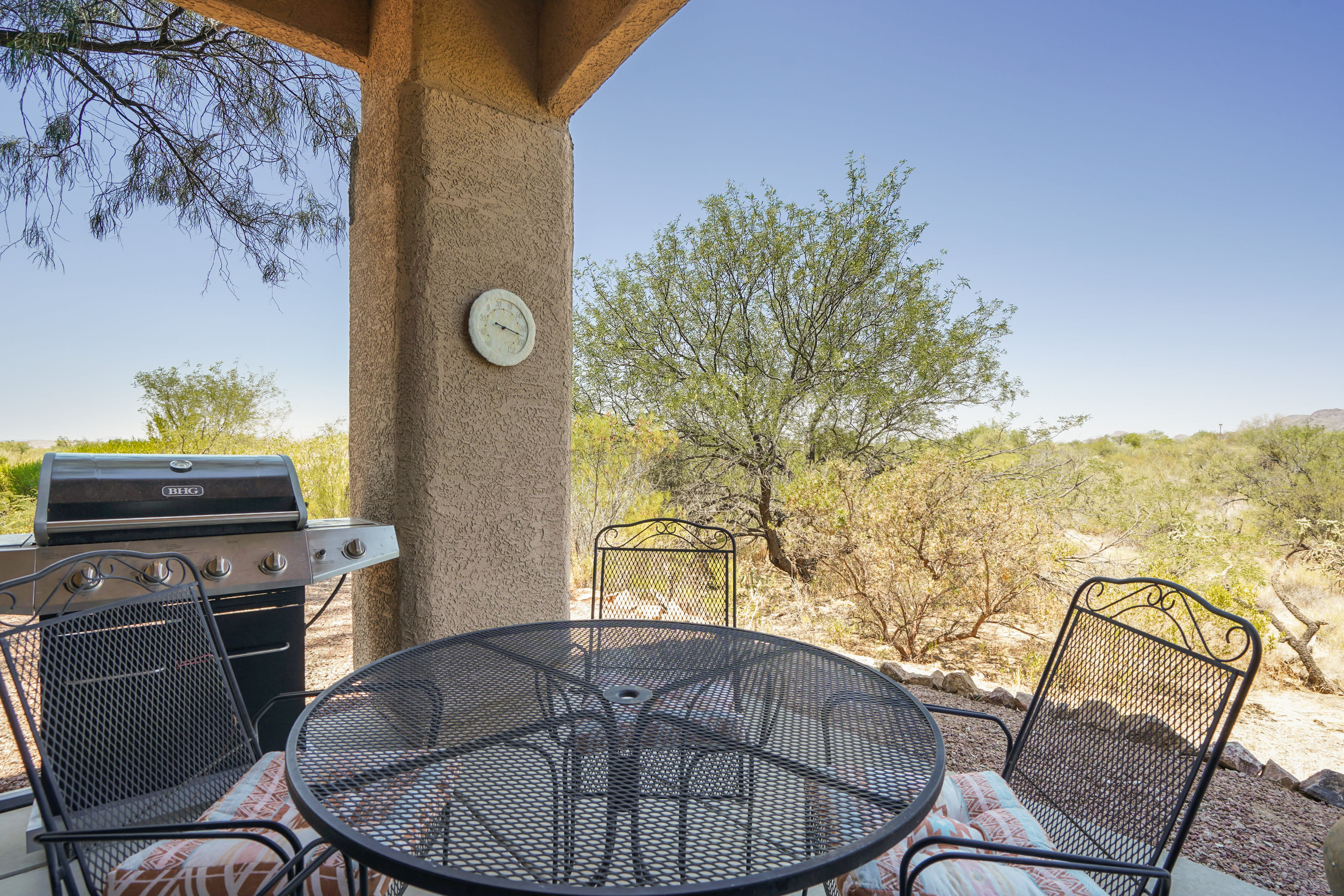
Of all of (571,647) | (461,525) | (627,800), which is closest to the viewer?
(627,800)

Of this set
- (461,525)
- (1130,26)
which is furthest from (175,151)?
(1130,26)

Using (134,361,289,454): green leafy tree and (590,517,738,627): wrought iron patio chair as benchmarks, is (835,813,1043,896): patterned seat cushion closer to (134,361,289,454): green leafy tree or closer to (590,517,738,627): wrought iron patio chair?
(590,517,738,627): wrought iron patio chair

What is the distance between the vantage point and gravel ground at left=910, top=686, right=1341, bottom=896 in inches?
62.7

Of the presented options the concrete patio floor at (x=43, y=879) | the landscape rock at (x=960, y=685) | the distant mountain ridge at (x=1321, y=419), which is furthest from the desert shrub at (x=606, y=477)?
the distant mountain ridge at (x=1321, y=419)

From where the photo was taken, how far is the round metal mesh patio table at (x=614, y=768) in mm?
661

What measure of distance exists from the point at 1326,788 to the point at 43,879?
3821 mm

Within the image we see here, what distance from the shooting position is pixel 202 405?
388 centimetres

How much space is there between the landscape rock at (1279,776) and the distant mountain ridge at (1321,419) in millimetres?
4174

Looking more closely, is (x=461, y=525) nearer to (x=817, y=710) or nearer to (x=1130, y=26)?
(x=817, y=710)

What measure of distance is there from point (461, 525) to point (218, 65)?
8.85 feet

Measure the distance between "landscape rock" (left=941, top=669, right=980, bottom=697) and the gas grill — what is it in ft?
8.20

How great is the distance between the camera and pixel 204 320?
3.76 metres

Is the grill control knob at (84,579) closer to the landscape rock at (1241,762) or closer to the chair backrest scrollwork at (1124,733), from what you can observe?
the chair backrest scrollwork at (1124,733)

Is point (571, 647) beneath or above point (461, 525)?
beneath
